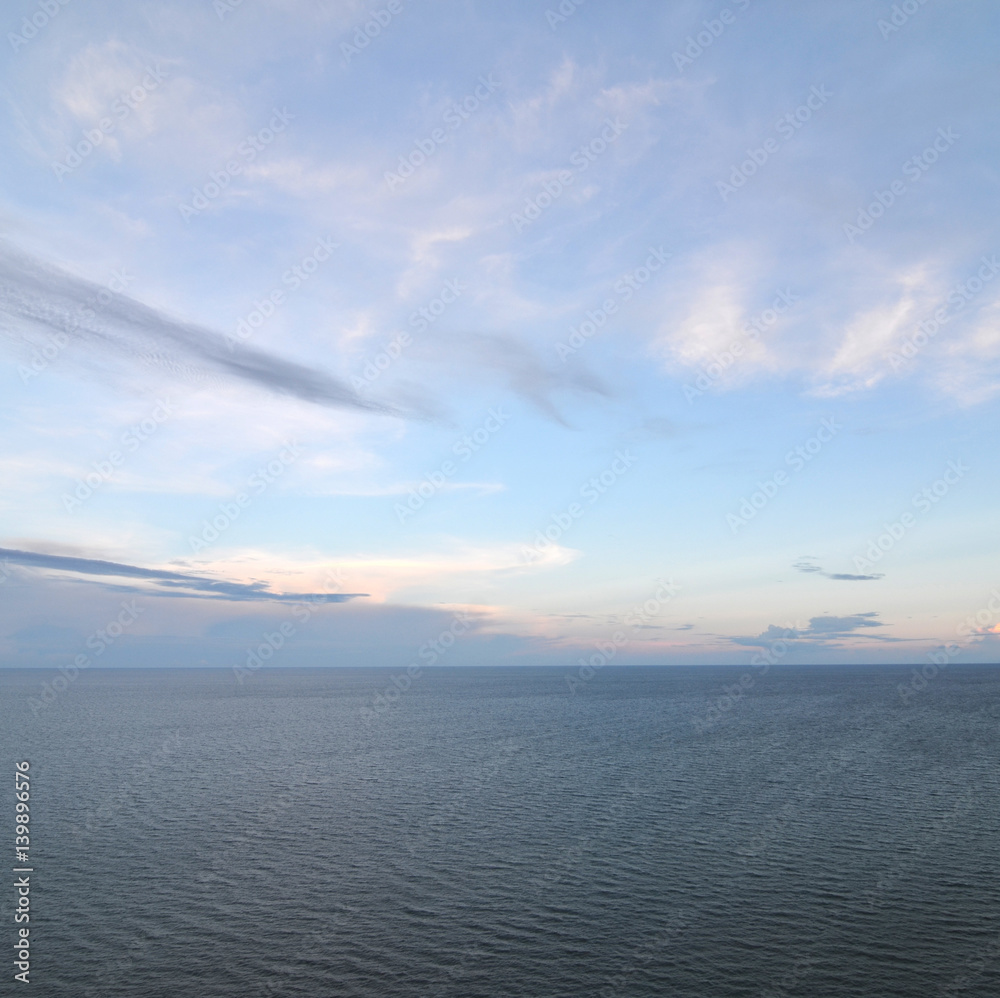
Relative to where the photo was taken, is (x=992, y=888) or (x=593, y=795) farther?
(x=593, y=795)

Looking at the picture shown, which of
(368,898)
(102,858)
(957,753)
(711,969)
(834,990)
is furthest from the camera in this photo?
(957,753)

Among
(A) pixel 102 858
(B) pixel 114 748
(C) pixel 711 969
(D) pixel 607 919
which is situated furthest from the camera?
(B) pixel 114 748

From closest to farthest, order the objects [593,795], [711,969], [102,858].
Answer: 1. [711,969]
2. [102,858]
3. [593,795]

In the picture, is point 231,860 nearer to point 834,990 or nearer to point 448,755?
point 834,990

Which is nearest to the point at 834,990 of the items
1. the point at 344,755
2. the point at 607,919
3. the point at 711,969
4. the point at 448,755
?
the point at 711,969

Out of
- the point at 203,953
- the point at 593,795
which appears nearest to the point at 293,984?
the point at 203,953

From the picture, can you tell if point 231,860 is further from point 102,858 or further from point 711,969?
point 711,969
